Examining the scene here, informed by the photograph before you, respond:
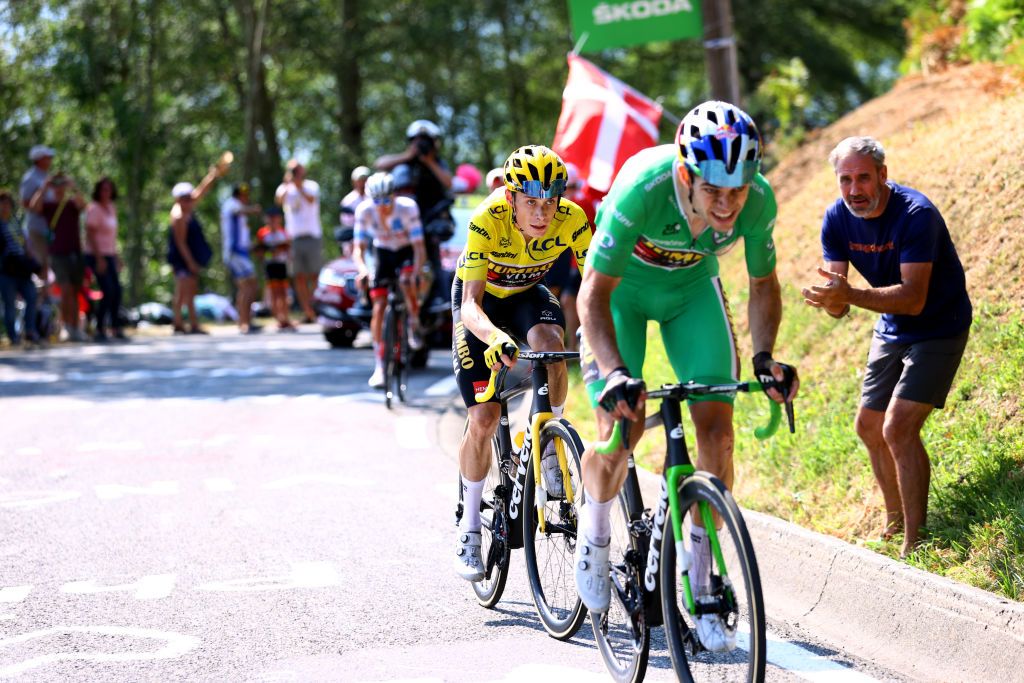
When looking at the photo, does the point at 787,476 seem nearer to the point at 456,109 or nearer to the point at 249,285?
the point at 249,285

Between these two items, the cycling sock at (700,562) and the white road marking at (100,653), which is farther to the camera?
the white road marking at (100,653)

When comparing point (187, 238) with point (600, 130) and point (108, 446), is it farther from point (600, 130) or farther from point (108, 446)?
point (108, 446)

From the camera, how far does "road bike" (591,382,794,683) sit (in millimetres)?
4445

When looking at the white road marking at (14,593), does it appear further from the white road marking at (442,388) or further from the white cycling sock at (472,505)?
the white road marking at (442,388)

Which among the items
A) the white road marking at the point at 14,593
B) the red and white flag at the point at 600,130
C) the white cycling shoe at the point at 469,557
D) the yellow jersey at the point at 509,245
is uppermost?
the red and white flag at the point at 600,130

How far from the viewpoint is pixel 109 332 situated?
2197 centimetres

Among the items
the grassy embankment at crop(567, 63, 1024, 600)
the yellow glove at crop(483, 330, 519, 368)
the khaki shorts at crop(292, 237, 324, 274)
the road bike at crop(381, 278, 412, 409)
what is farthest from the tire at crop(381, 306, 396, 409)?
the khaki shorts at crop(292, 237, 324, 274)

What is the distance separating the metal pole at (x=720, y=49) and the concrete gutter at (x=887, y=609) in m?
7.16

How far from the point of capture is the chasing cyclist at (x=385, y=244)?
43.5 feet

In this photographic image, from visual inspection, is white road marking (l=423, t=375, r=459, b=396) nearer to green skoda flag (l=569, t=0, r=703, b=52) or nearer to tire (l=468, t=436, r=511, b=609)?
green skoda flag (l=569, t=0, r=703, b=52)

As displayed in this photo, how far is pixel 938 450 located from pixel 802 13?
94.0 ft

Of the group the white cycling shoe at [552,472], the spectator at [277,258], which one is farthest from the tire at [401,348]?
the spectator at [277,258]

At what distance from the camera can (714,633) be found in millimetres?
4590

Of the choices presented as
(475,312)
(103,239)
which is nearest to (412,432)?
(475,312)
